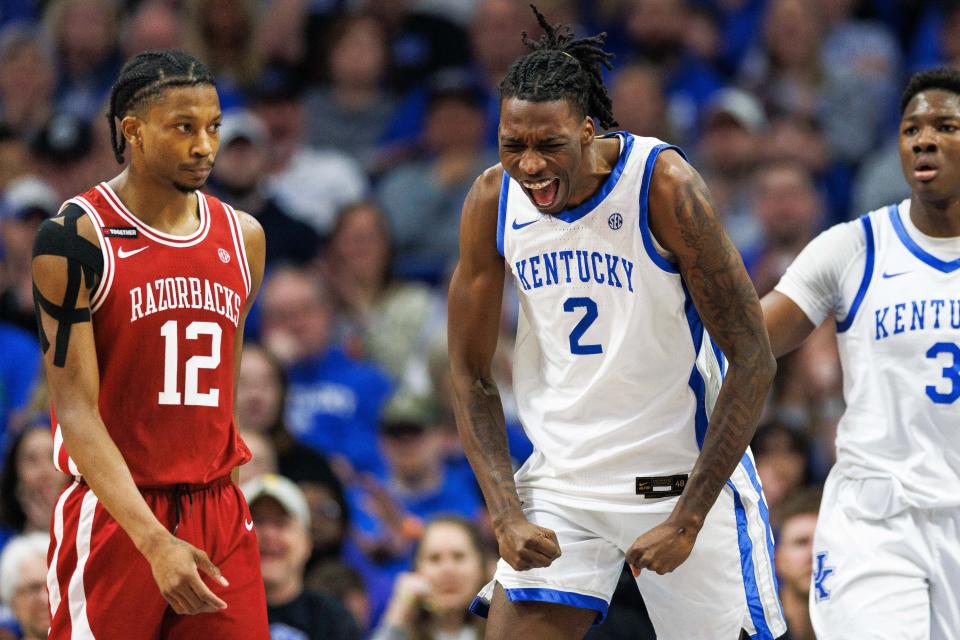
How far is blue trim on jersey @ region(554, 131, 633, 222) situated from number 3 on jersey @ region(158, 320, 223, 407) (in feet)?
3.50

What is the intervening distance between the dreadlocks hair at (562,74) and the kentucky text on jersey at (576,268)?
41 centimetres

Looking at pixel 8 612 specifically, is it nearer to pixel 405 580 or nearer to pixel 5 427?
pixel 405 580

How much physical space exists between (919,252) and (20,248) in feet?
18.6

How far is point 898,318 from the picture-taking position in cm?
482

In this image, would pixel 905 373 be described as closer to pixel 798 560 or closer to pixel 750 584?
pixel 750 584

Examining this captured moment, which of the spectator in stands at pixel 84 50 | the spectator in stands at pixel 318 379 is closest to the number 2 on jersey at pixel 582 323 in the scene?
the spectator in stands at pixel 318 379

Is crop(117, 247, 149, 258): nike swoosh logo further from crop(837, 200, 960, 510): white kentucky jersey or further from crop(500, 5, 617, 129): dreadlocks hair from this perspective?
crop(837, 200, 960, 510): white kentucky jersey

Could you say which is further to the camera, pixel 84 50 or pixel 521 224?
pixel 84 50

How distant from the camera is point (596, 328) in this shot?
4.34 m

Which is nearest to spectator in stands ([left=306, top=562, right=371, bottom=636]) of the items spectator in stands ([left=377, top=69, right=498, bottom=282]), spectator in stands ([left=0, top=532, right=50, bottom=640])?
spectator in stands ([left=0, top=532, right=50, bottom=640])

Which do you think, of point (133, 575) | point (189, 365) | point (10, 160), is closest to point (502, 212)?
point (189, 365)

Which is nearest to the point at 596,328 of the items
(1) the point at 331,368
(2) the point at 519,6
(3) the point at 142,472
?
(3) the point at 142,472

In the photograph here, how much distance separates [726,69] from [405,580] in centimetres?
539

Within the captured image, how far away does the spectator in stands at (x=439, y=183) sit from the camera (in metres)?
9.55
